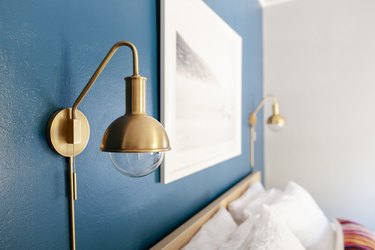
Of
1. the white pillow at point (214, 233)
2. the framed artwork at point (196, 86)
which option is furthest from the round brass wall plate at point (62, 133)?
the white pillow at point (214, 233)

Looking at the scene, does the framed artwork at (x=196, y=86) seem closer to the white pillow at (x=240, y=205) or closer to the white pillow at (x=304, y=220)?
the white pillow at (x=240, y=205)

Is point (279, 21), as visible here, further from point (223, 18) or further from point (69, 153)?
point (69, 153)

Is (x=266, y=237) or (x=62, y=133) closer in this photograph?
(x=62, y=133)

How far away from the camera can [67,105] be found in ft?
2.31

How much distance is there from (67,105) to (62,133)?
77mm

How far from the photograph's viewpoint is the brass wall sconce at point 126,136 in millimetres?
535

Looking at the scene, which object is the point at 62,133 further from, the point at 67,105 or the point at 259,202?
Answer: the point at 259,202

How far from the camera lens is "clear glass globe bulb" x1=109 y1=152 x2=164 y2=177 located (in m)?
0.60

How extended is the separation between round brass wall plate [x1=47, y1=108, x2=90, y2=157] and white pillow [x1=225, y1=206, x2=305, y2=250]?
0.67 m

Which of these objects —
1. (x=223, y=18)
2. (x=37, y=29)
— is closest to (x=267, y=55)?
(x=223, y=18)

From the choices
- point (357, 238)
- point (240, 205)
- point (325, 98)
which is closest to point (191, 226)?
point (240, 205)

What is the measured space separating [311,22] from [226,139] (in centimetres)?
169

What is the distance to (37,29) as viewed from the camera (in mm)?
628

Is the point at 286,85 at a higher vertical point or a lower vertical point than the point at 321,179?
higher
